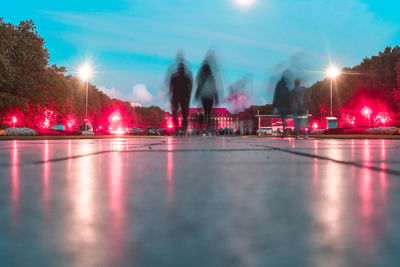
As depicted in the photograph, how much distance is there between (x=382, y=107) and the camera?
63.8m

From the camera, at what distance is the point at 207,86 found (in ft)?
76.1

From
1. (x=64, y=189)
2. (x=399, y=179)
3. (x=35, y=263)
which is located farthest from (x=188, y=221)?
(x=399, y=179)

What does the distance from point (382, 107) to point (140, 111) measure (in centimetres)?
12203

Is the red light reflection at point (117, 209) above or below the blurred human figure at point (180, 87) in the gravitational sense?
below

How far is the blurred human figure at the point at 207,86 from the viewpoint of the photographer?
2327 cm

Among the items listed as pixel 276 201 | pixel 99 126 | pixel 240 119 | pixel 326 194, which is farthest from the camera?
pixel 99 126

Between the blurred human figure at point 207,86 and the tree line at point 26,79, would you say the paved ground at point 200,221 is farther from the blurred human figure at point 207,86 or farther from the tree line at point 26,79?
the tree line at point 26,79

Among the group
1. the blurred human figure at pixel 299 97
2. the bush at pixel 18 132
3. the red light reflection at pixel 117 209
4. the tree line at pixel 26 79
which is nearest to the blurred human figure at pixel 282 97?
the blurred human figure at pixel 299 97

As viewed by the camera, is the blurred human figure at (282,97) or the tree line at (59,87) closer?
the blurred human figure at (282,97)

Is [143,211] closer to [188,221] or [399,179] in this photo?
[188,221]

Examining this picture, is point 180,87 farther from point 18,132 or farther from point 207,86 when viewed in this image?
point 18,132

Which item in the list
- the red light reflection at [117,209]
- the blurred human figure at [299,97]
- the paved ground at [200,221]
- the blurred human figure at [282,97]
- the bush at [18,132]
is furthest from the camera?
the bush at [18,132]

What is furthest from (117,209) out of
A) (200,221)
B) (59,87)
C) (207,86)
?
(59,87)

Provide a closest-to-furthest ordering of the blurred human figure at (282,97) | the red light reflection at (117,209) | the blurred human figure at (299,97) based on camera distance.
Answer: the red light reflection at (117,209)
the blurred human figure at (299,97)
the blurred human figure at (282,97)
